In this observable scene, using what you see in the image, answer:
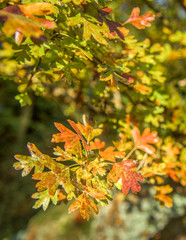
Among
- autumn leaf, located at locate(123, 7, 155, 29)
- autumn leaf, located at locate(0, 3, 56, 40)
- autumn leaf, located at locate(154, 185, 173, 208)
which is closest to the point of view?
autumn leaf, located at locate(0, 3, 56, 40)

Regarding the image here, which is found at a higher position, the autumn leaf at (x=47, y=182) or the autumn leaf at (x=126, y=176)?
the autumn leaf at (x=47, y=182)

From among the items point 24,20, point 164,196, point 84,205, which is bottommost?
point 164,196

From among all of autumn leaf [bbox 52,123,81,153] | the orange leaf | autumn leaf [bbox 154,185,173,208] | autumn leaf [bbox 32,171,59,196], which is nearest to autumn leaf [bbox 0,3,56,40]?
the orange leaf

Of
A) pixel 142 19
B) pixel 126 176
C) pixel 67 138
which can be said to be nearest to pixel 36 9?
pixel 67 138

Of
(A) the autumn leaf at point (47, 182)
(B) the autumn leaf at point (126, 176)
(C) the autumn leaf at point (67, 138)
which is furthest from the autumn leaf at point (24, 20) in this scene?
A: (B) the autumn leaf at point (126, 176)

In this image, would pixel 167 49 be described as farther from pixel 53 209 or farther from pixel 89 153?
pixel 53 209

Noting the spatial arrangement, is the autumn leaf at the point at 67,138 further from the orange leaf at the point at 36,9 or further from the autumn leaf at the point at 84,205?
the orange leaf at the point at 36,9

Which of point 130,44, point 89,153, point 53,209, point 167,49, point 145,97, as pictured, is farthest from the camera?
point 53,209

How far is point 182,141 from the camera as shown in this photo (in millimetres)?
2002

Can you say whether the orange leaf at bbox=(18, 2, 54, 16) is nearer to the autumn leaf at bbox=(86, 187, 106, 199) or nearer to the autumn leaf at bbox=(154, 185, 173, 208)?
the autumn leaf at bbox=(86, 187, 106, 199)

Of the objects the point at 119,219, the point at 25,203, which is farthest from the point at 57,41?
the point at 25,203

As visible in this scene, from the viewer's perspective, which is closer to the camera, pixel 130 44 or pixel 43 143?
pixel 130 44

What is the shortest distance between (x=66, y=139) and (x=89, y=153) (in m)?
0.18

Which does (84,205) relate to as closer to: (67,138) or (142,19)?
(67,138)
